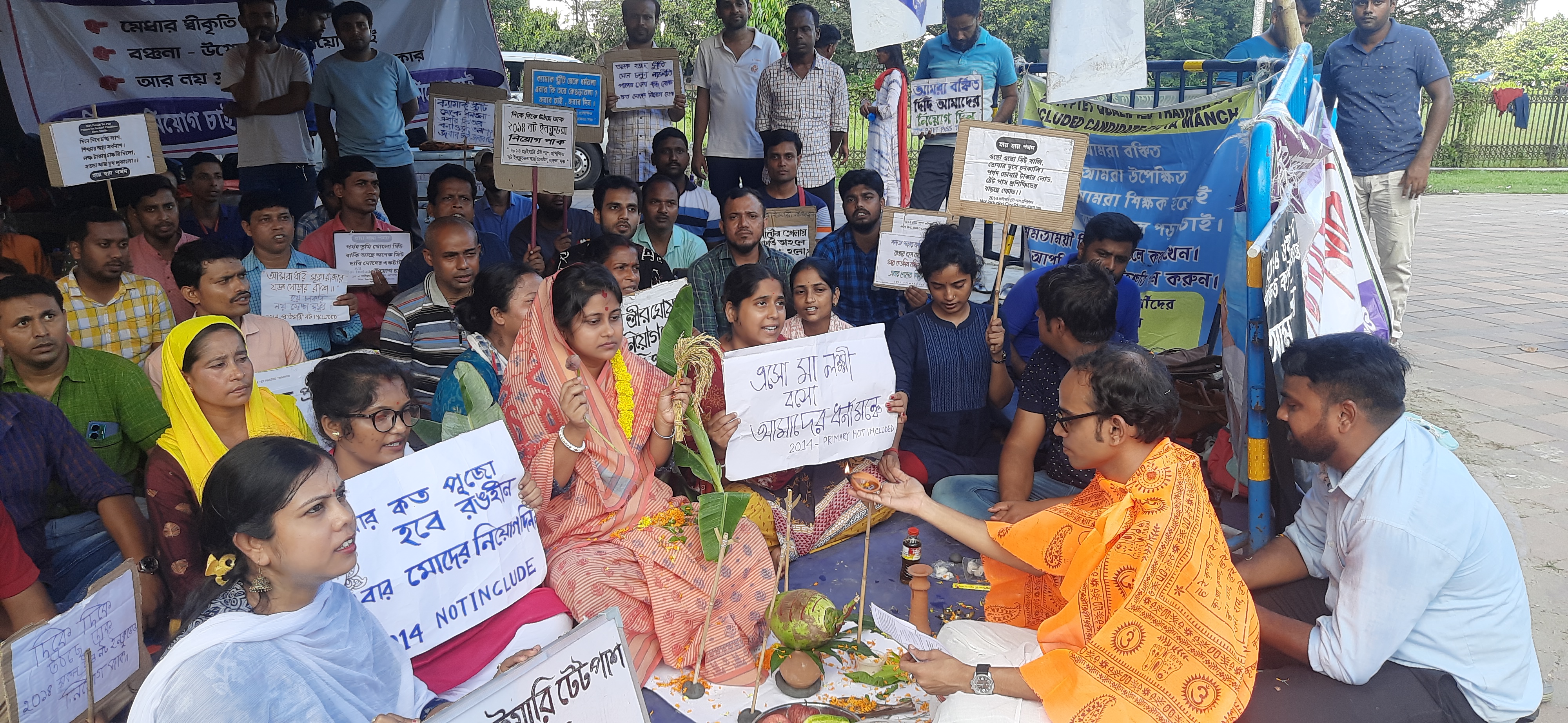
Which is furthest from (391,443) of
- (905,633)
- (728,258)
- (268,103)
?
(268,103)

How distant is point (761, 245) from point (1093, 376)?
3.13 meters

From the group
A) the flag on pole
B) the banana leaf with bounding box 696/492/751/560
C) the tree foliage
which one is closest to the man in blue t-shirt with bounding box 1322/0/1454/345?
the flag on pole

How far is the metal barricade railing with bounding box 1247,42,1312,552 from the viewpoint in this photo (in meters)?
3.51

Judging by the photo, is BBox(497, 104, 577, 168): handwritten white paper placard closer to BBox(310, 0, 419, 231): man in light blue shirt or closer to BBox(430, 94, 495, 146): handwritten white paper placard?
BBox(430, 94, 495, 146): handwritten white paper placard

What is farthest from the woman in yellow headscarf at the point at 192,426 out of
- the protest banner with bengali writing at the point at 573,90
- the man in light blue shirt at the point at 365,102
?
the man in light blue shirt at the point at 365,102

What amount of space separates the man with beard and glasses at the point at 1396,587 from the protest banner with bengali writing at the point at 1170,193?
11.1 feet

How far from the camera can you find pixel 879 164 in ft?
30.8

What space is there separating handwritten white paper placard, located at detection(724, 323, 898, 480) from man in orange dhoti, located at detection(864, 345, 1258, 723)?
1.17 metres

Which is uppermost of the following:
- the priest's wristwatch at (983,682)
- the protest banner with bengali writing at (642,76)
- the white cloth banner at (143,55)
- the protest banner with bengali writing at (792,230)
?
the white cloth banner at (143,55)

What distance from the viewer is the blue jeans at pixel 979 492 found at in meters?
4.30

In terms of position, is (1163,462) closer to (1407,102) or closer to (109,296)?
(109,296)

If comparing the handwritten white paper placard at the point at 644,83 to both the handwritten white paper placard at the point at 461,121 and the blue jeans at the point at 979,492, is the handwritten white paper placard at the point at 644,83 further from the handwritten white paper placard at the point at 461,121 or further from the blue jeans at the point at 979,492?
the blue jeans at the point at 979,492

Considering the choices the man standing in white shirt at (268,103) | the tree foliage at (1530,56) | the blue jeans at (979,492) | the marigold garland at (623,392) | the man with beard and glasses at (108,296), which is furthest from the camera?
the tree foliage at (1530,56)

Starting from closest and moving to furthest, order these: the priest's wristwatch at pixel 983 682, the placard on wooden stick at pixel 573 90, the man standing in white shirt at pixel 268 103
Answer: the priest's wristwatch at pixel 983 682 → the placard on wooden stick at pixel 573 90 → the man standing in white shirt at pixel 268 103
